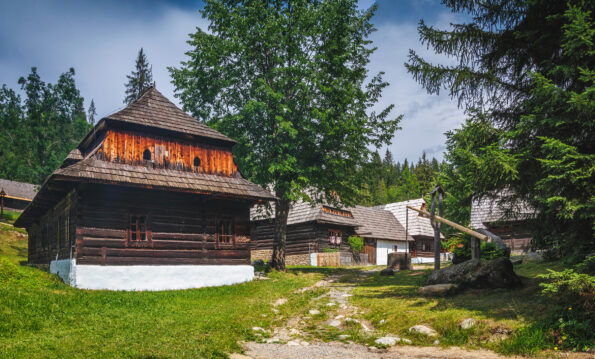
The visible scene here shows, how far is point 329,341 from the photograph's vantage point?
944cm

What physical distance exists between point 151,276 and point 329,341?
30.5ft

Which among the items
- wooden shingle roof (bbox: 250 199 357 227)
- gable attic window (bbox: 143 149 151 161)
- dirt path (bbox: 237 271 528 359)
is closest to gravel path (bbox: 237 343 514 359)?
dirt path (bbox: 237 271 528 359)

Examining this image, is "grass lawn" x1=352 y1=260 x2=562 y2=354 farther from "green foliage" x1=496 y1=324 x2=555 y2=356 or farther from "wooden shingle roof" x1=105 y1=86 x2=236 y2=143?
"wooden shingle roof" x1=105 y1=86 x2=236 y2=143

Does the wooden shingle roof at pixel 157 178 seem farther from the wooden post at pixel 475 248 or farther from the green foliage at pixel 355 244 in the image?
the green foliage at pixel 355 244

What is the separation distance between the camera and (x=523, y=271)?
44.8ft

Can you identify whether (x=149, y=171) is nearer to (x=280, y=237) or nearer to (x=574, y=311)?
A: (x=280, y=237)

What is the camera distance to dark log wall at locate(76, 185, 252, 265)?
617 inches

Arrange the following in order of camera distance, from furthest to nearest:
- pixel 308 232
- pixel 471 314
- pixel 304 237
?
pixel 304 237 < pixel 308 232 < pixel 471 314

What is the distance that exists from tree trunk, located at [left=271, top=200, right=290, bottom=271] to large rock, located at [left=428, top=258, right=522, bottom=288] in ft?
34.1

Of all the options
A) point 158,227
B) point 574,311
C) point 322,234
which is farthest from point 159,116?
point 322,234

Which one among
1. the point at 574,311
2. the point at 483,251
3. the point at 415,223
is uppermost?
the point at 415,223

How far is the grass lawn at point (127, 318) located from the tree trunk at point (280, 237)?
5381 millimetres

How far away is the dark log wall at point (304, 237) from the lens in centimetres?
3210

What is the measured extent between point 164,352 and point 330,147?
50.5 feet
